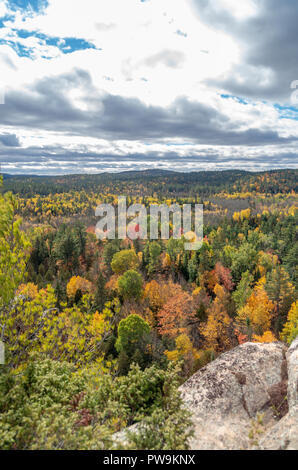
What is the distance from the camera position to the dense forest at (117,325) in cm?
712

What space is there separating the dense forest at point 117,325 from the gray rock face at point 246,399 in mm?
1677

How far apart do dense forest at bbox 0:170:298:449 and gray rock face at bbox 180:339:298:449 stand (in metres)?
1.68

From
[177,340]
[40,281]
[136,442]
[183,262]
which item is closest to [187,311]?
[177,340]

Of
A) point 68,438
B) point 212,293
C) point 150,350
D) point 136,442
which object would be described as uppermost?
point 68,438

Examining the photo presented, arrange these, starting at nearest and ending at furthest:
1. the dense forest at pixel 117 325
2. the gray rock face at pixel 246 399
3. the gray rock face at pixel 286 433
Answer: the dense forest at pixel 117 325 < the gray rock face at pixel 286 433 < the gray rock face at pixel 246 399

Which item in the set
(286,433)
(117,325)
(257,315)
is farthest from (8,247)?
(257,315)

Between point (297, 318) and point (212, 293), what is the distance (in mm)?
28957

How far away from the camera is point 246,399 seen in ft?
43.0

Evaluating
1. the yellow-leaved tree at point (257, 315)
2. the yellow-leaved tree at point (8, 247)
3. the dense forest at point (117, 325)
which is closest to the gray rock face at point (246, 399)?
the dense forest at point (117, 325)

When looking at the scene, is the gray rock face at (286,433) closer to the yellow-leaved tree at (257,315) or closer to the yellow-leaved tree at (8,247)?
the yellow-leaved tree at (8,247)

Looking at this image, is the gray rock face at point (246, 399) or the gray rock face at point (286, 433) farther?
the gray rock face at point (246, 399)

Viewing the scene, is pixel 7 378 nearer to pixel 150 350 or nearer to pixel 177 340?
pixel 150 350

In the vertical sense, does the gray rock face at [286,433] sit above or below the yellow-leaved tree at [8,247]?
below

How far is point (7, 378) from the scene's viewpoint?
24.5ft
